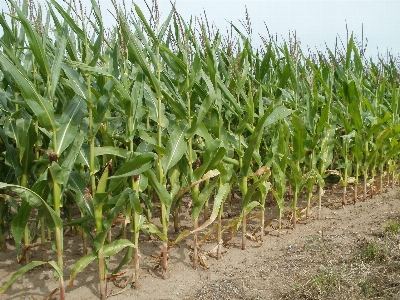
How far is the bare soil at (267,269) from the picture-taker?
3.00 meters

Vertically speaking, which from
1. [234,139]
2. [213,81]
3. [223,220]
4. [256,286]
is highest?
[213,81]

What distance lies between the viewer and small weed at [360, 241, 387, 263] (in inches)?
133

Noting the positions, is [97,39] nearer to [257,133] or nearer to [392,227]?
[257,133]

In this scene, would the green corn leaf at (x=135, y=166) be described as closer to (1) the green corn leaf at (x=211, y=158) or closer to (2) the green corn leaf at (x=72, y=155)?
(2) the green corn leaf at (x=72, y=155)

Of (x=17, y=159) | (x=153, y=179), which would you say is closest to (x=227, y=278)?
(x=153, y=179)

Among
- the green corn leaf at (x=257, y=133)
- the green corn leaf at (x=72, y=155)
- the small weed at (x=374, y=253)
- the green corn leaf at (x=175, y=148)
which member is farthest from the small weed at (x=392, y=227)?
the green corn leaf at (x=72, y=155)

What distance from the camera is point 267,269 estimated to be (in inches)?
133

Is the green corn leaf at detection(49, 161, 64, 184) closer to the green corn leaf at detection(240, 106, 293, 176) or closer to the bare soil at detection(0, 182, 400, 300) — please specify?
the bare soil at detection(0, 182, 400, 300)

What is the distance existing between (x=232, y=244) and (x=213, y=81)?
149cm

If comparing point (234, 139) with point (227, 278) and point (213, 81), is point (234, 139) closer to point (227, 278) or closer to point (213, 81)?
point (213, 81)

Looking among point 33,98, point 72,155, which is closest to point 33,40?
point 33,98

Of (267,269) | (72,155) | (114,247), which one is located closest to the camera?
(72,155)

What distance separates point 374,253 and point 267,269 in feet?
2.71

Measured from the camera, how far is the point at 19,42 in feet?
10.9
